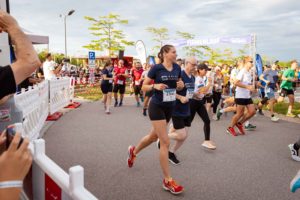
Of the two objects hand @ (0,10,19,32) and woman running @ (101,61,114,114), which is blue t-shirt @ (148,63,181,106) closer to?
hand @ (0,10,19,32)

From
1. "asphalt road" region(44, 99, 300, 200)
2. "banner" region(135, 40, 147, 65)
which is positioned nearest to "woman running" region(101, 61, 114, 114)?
"asphalt road" region(44, 99, 300, 200)

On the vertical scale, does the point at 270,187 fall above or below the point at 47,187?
below

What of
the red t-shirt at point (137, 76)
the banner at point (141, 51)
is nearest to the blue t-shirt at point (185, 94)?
the red t-shirt at point (137, 76)

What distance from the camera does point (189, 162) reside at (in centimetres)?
534

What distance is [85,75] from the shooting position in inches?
1141

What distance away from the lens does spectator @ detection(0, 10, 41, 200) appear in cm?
108

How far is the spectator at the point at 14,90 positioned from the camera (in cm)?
108

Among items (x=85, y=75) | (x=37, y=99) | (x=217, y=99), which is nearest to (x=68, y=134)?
(x=37, y=99)

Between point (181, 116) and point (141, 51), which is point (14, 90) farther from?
point (141, 51)

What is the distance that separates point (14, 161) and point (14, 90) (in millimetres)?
469

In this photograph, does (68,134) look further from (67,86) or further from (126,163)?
(67,86)

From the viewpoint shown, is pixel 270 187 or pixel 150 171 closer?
pixel 270 187

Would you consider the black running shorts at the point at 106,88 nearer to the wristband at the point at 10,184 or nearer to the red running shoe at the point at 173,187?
the red running shoe at the point at 173,187

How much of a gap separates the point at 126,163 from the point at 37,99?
354 centimetres
